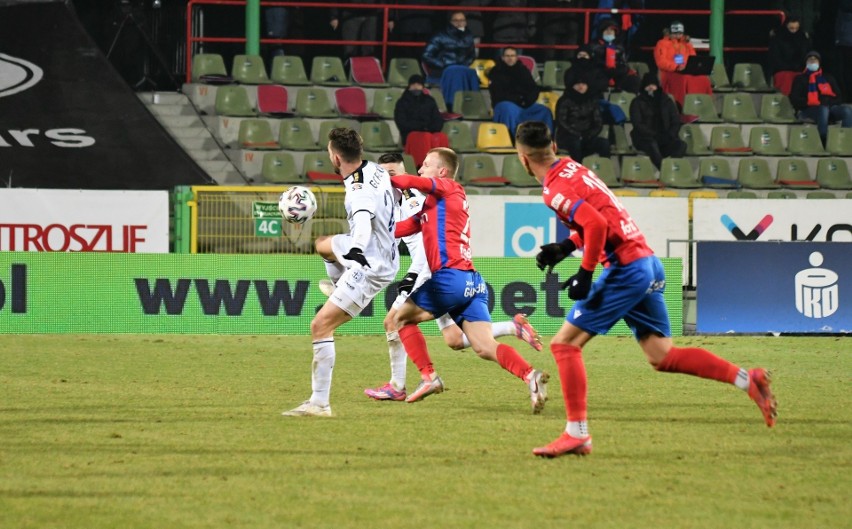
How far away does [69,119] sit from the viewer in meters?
21.7

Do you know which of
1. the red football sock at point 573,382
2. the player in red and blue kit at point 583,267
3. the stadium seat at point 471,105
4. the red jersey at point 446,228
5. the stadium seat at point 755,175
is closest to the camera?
the player in red and blue kit at point 583,267

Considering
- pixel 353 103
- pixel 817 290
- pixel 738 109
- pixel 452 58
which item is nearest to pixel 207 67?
pixel 353 103

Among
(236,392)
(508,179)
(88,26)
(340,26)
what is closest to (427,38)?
(340,26)

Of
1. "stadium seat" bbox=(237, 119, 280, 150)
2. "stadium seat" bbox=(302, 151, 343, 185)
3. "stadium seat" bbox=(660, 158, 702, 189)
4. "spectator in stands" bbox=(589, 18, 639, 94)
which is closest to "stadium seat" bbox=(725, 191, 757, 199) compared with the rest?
"stadium seat" bbox=(660, 158, 702, 189)

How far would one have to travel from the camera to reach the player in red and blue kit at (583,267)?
762 centimetres

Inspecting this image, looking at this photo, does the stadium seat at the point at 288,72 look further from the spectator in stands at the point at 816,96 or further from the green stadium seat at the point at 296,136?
the spectator in stands at the point at 816,96

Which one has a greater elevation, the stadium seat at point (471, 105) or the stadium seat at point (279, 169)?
the stadium seat at point (471, 105)

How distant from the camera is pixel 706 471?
7254mm

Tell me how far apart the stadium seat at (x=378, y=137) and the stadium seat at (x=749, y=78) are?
737 cm

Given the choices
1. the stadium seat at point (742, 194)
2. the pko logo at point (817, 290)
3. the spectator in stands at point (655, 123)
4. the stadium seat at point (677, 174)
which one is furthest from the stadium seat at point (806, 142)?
the pko logo at point (817, 290)

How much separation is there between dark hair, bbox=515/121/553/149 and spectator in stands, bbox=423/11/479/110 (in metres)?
16.3

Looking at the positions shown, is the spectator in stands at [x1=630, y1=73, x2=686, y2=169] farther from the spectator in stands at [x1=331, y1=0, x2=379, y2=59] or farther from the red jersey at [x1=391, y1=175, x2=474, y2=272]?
the red jersey at [x1=391, y1=175, x2=474, y2=272]

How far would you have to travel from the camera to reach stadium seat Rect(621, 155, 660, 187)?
23328 mm

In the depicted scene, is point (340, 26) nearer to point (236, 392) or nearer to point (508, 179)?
point (508, 179)
